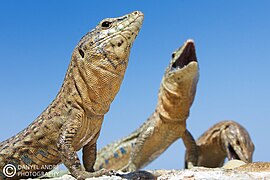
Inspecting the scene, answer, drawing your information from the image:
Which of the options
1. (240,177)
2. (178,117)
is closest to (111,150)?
(178,117)

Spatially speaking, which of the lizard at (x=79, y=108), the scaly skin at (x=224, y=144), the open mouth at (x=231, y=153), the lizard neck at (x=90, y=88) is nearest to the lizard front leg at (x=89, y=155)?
the lizard at (x=79, y=108)

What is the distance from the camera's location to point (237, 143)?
37.8 feet

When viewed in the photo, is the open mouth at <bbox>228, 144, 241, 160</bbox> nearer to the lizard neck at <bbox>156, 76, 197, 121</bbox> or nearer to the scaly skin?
the scaly skin

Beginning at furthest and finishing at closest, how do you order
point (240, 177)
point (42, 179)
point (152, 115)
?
point (152, 115) → point (42, 179) → point (240, 177)

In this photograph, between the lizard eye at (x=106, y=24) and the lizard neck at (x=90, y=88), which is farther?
the lizard eye at (x=106, y=24)

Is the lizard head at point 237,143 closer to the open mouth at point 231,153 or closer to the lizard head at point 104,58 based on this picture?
the open mouth at point 231,153

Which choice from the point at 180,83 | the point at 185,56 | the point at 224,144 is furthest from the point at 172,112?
the point at 224,144

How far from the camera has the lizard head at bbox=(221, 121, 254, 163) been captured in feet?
36.7

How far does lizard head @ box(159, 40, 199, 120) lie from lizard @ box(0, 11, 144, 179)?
5.86 m

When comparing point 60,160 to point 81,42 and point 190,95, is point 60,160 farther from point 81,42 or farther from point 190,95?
point 190,95

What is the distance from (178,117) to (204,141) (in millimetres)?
1450

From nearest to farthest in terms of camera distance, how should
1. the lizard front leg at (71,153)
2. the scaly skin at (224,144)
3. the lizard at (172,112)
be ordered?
the lizard front leg at (71,153)
the scaly skin at (224,144)
the lizard at (172,112)

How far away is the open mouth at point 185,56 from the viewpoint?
1172cm

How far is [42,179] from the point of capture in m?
6.05
